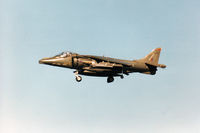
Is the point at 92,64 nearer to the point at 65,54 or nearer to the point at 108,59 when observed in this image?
the point at 108,59

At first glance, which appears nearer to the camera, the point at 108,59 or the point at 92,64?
the point at 92,64

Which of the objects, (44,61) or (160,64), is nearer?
(44,61)

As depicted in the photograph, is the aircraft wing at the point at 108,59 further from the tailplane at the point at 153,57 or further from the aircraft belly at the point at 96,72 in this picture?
the tailplane at the point at 153,57

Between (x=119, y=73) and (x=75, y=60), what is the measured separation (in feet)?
19.8

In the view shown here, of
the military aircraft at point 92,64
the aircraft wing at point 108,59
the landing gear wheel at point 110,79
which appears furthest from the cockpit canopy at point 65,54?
the landing gear wheel at point 110,79

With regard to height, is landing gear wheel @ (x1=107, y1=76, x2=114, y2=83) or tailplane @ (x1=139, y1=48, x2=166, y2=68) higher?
tailplane @ (x1=139, y1=48, x2=166, y2=68)

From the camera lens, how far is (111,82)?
43.4 m

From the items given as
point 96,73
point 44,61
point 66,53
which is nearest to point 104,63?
point 96,73

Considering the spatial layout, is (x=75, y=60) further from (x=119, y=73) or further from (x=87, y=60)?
(x=119, y=73)

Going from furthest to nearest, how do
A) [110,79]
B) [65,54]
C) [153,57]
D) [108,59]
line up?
[153,57] < [110,79] < [65,54] < [108,59]

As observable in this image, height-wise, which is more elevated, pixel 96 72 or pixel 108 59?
pixel 108 59

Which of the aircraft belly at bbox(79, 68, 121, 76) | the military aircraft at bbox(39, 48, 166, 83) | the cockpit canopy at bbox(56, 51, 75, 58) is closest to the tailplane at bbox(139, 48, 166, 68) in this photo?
the military aircraft at bbox(39, 48, 166, 83)

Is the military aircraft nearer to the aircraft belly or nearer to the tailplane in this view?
the aircraft belly

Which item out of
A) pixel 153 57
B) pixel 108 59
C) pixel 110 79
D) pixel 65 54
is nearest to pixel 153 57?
pixel 153 57
